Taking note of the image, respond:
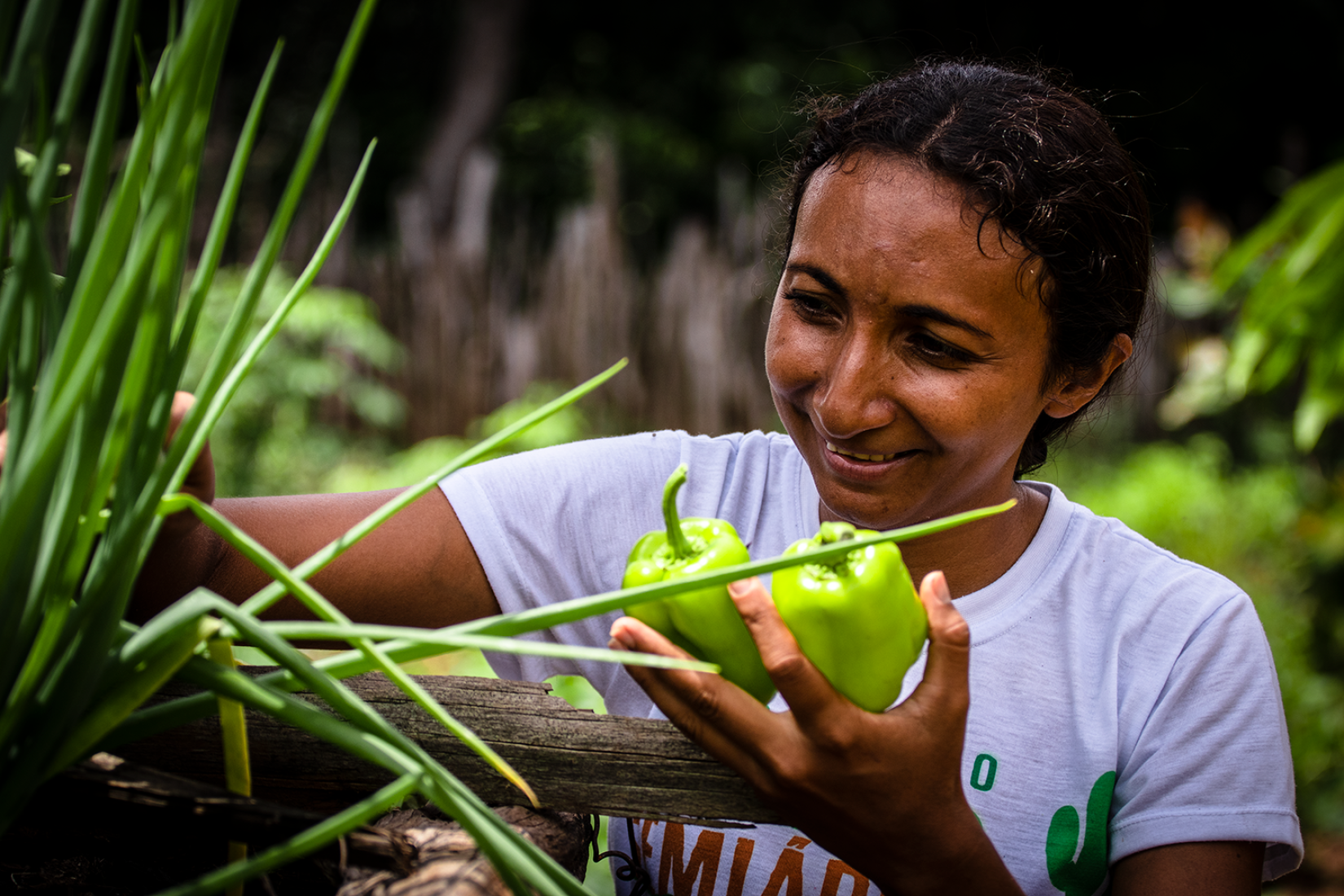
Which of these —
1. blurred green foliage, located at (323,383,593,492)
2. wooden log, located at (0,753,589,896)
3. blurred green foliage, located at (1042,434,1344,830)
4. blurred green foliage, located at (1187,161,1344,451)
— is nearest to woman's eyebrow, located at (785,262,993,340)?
wooden log, located at (0,753,589,896)

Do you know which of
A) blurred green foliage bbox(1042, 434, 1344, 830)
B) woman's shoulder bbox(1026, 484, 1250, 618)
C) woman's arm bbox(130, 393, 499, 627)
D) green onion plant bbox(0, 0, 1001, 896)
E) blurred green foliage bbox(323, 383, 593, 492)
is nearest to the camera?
green onion plant bbox(0, 0, 1001, 896)

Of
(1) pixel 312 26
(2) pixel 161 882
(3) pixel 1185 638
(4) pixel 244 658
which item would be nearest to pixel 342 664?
(2) pixel 161 882

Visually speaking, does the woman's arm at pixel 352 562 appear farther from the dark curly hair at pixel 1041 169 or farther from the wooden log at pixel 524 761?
the dark curly hair at pixel 1041 169

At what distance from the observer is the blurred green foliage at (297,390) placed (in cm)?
414

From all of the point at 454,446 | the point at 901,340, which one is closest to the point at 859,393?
the point at 901,340

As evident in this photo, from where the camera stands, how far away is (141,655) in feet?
1.81

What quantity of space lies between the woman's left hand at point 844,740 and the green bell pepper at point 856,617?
0.10 m

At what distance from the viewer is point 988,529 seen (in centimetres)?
135

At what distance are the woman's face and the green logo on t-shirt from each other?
40 centimetres

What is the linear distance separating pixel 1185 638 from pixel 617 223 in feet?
16.2

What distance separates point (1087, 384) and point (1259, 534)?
4553mm

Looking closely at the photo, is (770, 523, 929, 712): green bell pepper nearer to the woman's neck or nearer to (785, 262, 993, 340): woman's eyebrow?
(785, 262, 993, 340): woman's eyebrow

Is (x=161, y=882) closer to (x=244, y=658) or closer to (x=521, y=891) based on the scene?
(x=521, y=891)

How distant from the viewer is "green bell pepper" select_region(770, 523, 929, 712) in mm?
893
